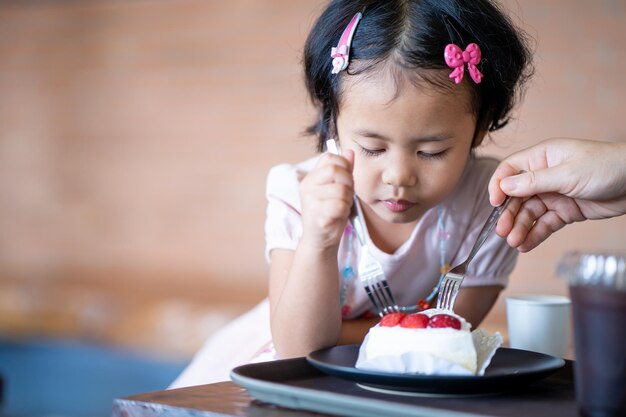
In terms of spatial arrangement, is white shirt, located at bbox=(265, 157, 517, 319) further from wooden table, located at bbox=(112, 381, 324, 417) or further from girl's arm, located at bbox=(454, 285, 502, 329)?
wooden table, located at bbox=(112, 381, 324, 417)

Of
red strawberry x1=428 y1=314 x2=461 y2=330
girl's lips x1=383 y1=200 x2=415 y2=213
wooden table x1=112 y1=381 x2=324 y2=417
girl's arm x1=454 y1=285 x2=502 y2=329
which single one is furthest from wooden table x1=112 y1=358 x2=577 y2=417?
girl's arm x1=454 y1=285 x2=502 y2=329

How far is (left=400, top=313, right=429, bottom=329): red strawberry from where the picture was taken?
966 mm

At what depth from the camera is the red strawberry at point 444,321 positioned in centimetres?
97

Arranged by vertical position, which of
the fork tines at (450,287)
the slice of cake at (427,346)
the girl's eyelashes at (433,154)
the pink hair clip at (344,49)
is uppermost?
the pink hair clip at (344,49)

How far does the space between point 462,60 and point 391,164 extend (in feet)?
Result: 0.68

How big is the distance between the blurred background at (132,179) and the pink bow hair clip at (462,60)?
2.14 metres

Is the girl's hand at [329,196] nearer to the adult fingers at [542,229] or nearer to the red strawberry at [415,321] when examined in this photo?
the red strawberry at [415,321]

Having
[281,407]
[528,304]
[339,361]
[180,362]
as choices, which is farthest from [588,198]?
[180,362]

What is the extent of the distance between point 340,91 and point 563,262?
680 mm

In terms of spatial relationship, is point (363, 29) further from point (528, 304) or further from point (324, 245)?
point (528, 304)

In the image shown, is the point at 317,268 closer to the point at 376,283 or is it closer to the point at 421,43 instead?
the point at 376,283

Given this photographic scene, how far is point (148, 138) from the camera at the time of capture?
414 cm

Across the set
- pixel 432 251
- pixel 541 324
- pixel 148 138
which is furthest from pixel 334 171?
pixel 148 138

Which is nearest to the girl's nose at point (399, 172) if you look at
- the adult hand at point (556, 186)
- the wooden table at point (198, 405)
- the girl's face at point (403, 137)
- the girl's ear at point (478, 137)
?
the girl's face at point (403, 137)
